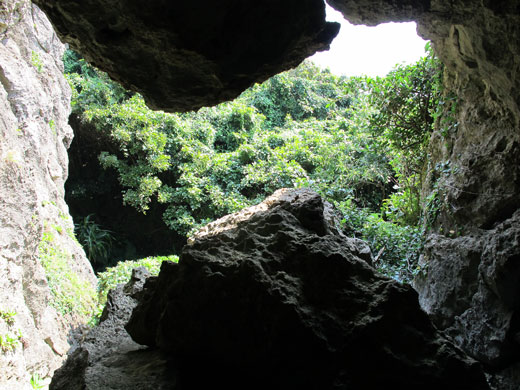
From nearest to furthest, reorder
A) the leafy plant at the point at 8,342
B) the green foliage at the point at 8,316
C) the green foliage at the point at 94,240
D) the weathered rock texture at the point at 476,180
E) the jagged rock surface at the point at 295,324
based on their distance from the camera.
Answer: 1. the jagged rock surface at the point at 295,324
2. the weathered rock texture at the point at 476,180
3. the leafy plant at the point at 8,342
4. the green foliage at the point at 8,316
5. the green foliage at the point at 94,240

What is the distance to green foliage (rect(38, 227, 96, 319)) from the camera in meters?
7.39

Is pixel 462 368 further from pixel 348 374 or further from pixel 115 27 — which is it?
pixel 115 27

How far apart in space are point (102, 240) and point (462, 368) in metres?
12.2

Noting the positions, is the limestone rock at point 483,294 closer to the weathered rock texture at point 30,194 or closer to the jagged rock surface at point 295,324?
the jagged rock surface at point 295,324

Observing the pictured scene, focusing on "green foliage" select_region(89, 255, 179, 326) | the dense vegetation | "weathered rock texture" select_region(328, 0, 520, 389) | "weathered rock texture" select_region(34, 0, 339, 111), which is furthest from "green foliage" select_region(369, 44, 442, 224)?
Result: "green foliage" select_region(89, 255, 179, 326)

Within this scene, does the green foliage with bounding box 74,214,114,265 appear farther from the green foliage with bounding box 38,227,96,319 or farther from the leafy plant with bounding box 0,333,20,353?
the leafy plant with bounding box 0,333,20,353

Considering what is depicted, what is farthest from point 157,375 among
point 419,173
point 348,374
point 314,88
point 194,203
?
point 314,88

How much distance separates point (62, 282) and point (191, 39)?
663cm

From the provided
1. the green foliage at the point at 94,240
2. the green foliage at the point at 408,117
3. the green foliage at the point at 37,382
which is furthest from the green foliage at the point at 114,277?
the green foliage at the point at 408,117

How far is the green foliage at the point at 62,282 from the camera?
291 inches

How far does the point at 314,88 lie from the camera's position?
60.0 feet

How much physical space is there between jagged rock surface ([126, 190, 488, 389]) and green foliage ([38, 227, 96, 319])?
17.3 feet

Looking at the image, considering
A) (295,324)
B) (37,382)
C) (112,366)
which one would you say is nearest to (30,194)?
(37,382)

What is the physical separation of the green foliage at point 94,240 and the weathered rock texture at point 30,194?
9.40ft
